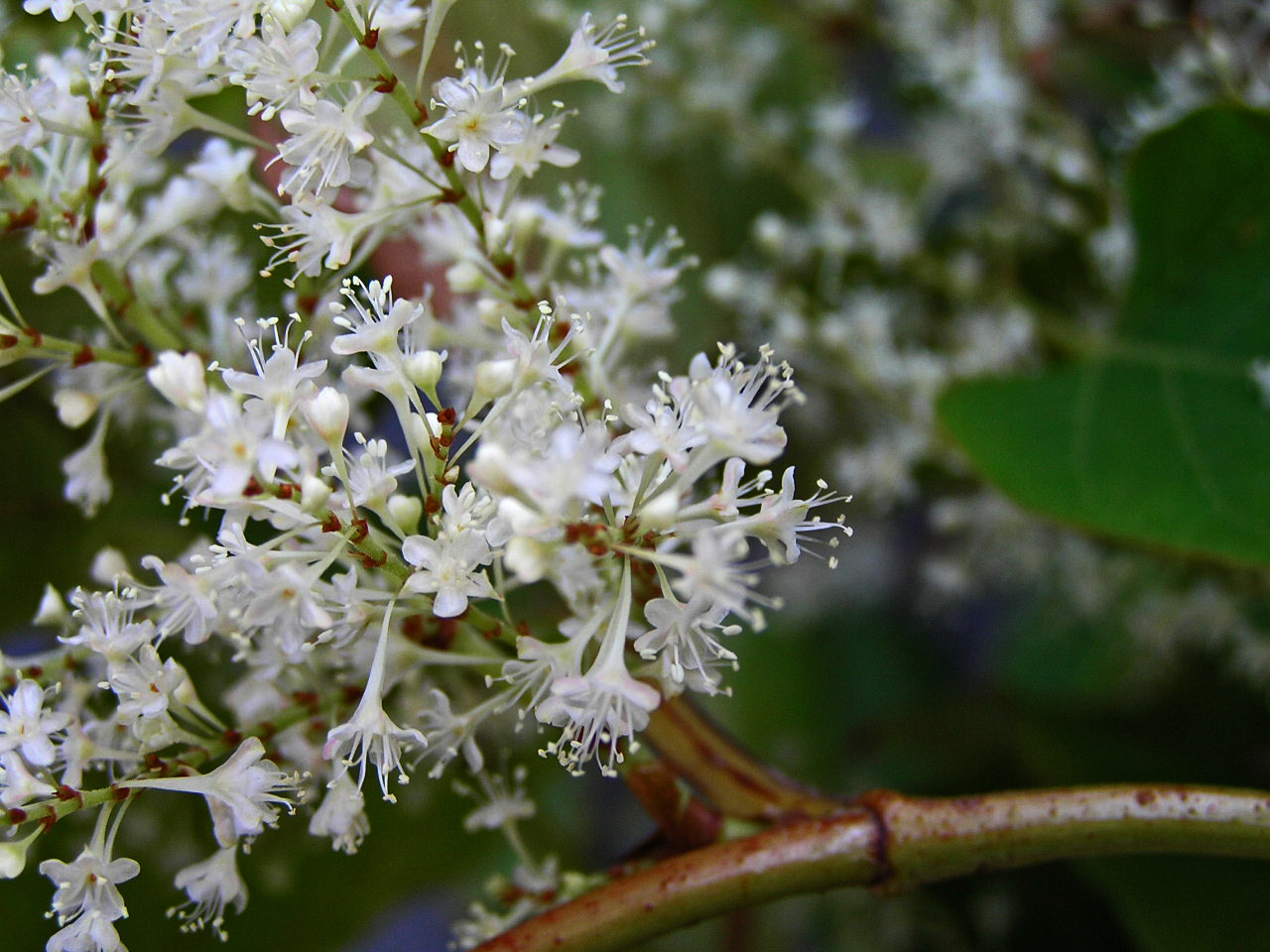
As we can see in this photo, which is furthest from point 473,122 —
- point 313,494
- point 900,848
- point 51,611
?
point 900,848

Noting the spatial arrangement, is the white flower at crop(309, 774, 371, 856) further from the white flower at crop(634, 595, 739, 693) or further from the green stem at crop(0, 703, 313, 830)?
the white flower at crop(634, 595, 739, 693)

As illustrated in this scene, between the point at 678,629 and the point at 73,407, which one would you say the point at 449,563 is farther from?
the point at 73,407

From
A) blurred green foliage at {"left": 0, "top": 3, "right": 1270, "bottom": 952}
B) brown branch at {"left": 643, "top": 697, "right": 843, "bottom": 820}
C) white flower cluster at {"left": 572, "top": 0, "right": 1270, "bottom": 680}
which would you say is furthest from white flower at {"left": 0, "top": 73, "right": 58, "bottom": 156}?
white flower cluster at {"left": 572, "top": 0, "right": 1270, "bottom": 680}

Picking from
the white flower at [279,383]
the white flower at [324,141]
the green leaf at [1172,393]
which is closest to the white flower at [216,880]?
the white flower at [279,383]

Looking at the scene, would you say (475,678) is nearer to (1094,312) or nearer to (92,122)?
(92,122)

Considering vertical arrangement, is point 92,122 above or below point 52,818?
above

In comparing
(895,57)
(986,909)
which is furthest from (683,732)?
(895,57)

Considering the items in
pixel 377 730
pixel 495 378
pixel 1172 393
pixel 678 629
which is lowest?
pixel 377 730
